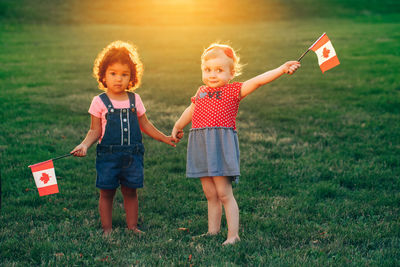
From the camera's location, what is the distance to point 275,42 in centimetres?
2066

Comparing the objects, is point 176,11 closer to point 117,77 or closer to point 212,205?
point 117,77

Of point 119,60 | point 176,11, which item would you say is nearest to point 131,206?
point 119,60

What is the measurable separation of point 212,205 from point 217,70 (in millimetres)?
1230

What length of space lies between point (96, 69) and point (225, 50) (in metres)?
1.20

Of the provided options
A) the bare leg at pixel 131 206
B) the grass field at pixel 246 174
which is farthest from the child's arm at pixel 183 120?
the grass field at pixel 246 174

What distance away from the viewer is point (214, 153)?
163 inches

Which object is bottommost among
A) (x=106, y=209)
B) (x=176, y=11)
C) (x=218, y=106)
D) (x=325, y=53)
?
(x=106, y=209)

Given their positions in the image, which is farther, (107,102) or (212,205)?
(212,205)

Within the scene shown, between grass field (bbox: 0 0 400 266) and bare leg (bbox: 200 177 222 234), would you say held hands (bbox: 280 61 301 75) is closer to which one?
bare leg (bbox: 200 177 222 234)

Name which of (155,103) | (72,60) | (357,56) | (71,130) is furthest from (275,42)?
(71,130)

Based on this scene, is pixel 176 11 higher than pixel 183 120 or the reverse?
higher

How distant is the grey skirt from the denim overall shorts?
1.66 feet

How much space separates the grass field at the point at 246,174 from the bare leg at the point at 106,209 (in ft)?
0.32

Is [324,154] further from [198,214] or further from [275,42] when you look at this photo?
[275,42]
